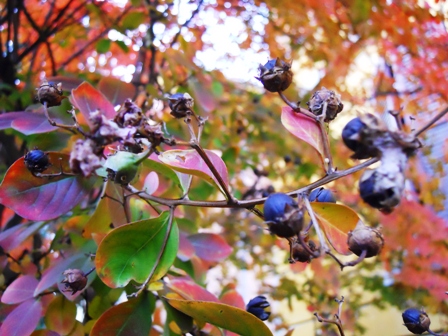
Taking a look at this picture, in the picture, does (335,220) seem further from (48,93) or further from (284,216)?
(48,93)

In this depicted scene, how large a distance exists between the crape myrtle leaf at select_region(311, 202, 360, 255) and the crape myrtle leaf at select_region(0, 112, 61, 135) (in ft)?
1.40

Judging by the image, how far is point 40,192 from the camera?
0.58m

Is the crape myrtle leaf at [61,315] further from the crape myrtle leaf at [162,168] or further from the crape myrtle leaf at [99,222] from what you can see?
the crape myrtle leaf at [162,168]

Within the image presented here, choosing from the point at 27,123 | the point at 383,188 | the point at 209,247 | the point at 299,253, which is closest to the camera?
the point at 383,188

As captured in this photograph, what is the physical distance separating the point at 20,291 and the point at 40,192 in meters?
0.20

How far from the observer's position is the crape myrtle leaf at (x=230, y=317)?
500mm

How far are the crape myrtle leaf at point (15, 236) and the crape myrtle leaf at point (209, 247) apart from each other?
0.91 ft

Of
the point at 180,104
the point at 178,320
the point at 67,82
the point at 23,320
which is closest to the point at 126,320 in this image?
the point at 178,320

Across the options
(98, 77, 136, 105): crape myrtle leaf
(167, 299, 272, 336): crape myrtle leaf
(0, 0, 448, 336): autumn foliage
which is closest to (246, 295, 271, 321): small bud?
(0, 0, 448, 336): autumn foliage

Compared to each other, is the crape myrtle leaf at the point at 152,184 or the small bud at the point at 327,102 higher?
the small bud at the point at 327,102

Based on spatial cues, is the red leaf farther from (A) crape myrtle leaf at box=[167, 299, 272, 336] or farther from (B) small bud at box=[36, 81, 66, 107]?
(A) crape myrtle leaf at box=[167, 299, 272, 336]

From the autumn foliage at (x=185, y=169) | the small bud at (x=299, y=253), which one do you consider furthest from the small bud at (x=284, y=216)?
the small bud at (x=299, y=253)

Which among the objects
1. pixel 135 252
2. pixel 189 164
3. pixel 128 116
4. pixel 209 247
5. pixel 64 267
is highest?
pixel 128 116

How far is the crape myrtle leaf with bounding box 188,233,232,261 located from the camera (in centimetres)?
82
